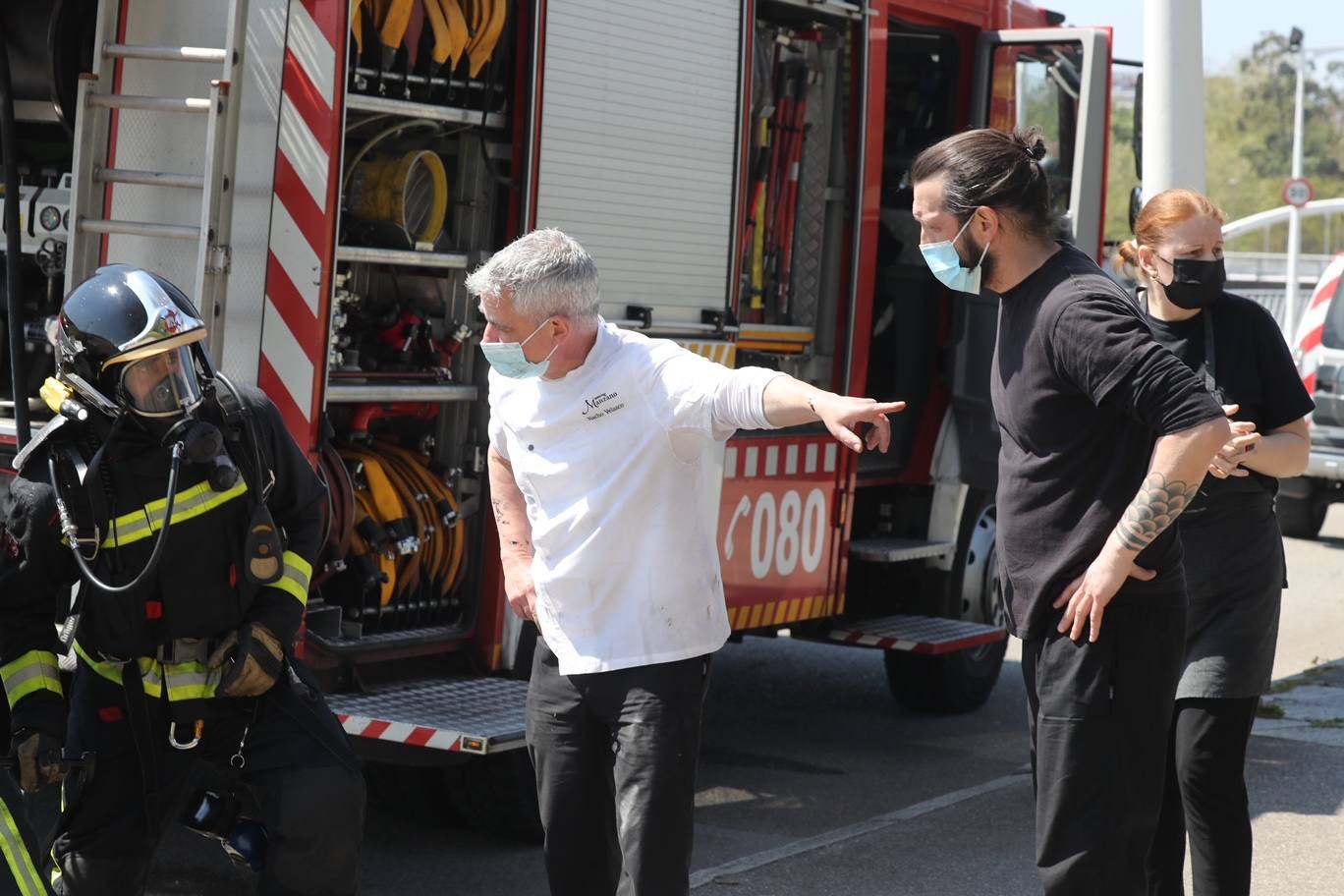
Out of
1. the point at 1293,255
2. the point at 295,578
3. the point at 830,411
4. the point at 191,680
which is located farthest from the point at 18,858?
the point at 1293,255

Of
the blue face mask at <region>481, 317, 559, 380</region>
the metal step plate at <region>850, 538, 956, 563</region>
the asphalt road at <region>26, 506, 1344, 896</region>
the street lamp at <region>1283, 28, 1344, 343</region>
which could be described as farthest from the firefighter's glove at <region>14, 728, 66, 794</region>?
the street lamp at <region>1283, 28, 1344, 343</region>

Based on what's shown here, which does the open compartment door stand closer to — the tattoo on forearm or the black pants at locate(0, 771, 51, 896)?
the tattoo on forearm

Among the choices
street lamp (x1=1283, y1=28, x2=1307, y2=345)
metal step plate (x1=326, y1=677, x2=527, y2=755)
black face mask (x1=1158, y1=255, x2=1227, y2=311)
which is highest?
street lamp (x1=1283, y1=28, x2=1307, y2=345)

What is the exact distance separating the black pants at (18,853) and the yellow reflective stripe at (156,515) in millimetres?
593

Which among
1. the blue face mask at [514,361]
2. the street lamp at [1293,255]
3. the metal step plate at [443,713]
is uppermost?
the street lamp at [1293,255]

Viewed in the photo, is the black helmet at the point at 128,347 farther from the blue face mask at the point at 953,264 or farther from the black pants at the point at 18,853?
the blue face mask at the point at 953,264

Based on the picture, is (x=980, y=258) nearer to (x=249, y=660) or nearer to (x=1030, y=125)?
(x=249, y=660)

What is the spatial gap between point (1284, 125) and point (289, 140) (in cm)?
7973

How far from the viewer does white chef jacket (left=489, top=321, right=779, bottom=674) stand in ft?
12.5

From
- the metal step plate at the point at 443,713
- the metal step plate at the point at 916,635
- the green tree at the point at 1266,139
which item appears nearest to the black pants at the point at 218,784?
the metal step plate at the point at 443,713

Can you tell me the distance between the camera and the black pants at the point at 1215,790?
432 cm

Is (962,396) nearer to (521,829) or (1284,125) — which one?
(521,829)

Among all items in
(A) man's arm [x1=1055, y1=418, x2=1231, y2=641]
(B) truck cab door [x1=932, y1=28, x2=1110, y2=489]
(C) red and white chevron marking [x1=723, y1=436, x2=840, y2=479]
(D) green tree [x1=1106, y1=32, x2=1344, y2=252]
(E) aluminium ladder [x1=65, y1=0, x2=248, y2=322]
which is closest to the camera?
(A) man's arm [x1=1055, y1=418, x2=1231, y2=641]

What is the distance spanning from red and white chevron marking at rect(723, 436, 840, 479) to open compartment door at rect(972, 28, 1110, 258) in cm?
145
